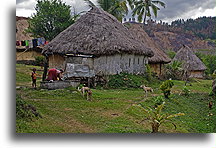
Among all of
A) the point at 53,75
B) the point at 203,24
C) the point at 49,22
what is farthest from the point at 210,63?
the point at 53,75

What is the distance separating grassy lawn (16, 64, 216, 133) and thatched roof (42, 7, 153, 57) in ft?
9.82

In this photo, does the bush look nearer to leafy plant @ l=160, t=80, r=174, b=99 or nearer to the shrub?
leafy plant @ l=160, t=80, r=174, b=99

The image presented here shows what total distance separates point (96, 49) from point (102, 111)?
4.27 metres

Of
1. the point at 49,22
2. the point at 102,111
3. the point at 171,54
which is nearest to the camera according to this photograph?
the point at 102,111

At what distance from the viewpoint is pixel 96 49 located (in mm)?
8516

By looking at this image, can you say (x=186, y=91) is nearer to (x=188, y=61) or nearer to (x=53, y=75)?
(x=53, y=75)

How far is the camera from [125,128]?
13.0 feet

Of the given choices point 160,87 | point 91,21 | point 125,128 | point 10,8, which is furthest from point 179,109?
point 91,21

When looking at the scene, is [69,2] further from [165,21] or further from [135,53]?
[135,53]

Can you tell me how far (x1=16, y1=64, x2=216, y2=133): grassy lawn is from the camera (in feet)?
12.6

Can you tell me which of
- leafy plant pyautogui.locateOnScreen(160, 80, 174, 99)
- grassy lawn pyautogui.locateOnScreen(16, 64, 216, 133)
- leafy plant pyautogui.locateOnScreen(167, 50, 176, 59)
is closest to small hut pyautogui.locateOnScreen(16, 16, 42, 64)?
grassy lawn pyautogui.locateOnScreen(16, 64, 216, 133)

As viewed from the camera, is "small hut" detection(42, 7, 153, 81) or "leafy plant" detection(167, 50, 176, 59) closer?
"small hut" detection(42, 7, 153, 81)

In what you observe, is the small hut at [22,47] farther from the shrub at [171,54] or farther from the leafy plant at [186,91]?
the shrub at [171,54]

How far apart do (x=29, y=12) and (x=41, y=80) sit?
1.52m
